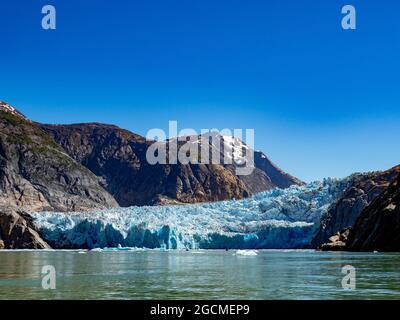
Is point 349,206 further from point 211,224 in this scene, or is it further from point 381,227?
point 381,227

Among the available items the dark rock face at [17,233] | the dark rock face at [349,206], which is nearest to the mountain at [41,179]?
the dark rock face at [17,233]

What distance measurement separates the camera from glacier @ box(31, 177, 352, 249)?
95562mm

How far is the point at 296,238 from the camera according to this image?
316 ft

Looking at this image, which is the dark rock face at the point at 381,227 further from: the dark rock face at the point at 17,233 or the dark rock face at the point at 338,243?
the dark rock face at the point at 17,233

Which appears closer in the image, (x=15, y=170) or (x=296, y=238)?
(x=296, y=238)

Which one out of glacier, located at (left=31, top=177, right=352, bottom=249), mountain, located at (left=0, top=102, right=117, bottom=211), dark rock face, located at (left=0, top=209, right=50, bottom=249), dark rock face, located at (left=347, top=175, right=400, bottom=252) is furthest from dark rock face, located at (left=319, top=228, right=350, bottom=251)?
mountain, located at (left=0, top=102, right=117, bottom=211)

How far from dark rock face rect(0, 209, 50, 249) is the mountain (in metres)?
48.7

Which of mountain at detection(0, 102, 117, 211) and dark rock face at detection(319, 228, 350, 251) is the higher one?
mountain at detection(0, 102, 117, 211)

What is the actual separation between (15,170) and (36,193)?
13.4 metres

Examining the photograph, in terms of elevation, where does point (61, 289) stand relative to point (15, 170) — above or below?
below

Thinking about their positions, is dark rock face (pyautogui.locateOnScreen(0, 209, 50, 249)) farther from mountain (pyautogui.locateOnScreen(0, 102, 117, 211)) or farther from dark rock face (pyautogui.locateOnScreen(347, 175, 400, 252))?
dark rock face (pyautogui.locateOnScreen(347, 175, 400, 252))
